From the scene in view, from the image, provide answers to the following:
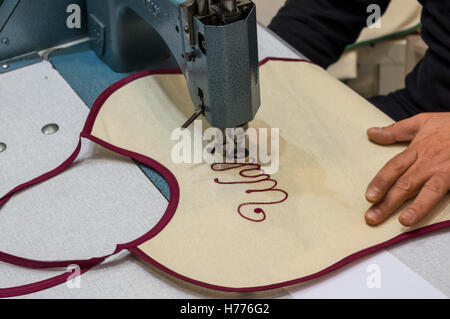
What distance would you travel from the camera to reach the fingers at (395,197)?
0.91 meters

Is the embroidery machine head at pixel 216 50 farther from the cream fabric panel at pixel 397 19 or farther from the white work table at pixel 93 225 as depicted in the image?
the cream fabric panel at pixel 397 19

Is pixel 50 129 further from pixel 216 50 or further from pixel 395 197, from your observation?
pixel 395 197

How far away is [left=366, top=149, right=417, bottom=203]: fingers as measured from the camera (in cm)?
94

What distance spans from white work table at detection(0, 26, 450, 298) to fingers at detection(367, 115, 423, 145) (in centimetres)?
21

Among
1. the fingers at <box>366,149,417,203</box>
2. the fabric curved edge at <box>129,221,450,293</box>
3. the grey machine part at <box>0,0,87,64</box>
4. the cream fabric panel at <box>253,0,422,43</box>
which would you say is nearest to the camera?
the fabric curved edge at <box>129,221,450,293</box>

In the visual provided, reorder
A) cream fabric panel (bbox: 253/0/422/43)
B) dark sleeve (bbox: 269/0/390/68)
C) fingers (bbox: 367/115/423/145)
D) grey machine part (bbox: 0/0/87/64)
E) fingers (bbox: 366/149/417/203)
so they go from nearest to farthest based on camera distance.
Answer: fingers (bbox: 366/149/417/203)
fingers (bbox: 367/115/423/145)
grey machine part (bbox: 0/0/87/64)
dark sleeve (bbox: 269/0/390/68)
cream fabric panel (bbox: 253/0/422/43)

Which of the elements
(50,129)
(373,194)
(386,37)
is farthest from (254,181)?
(386,37)

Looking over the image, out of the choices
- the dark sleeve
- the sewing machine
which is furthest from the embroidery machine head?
the dark sleeve

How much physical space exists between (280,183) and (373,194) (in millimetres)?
145

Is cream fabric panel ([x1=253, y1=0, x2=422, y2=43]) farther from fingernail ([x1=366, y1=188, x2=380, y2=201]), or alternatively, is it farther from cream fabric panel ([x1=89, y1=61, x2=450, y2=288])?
fingernail ([x1=366, y1=188, x2=380, y2=201])

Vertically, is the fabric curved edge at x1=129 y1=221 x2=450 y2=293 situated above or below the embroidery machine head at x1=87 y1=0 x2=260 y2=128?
below

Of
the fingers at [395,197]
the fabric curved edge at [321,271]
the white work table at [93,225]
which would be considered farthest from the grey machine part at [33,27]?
the fingers at [395,197]

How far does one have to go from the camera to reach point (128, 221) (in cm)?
96

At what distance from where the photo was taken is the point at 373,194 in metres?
0.94
